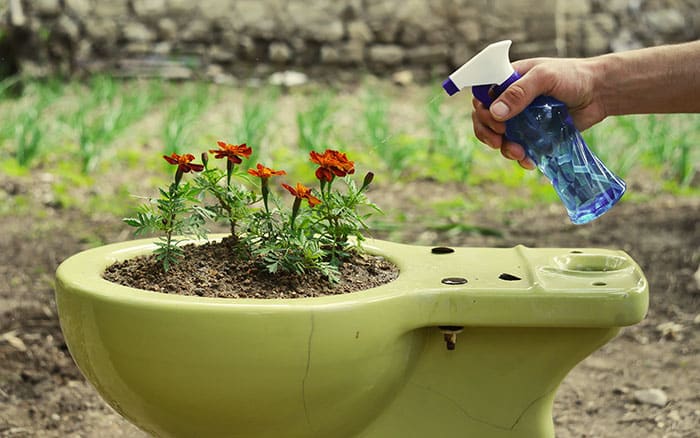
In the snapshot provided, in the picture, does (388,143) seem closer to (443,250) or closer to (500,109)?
(443,250)

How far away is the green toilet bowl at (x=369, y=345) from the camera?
140 cm

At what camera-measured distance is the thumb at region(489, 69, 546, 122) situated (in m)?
1.58

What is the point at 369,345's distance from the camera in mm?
1456

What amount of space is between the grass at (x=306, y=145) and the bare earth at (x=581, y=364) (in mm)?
247

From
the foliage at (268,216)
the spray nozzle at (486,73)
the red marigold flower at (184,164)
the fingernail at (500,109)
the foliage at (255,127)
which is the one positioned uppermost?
the spray nozzle at (486,73)

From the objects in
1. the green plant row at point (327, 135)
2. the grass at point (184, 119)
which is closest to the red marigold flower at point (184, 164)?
the grass at point (184, 119)

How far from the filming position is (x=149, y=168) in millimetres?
3957

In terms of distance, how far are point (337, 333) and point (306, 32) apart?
480 cm

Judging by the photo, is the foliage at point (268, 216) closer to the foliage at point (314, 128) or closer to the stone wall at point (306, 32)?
the foliage at point (314, 128)

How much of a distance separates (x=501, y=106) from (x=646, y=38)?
502 cm

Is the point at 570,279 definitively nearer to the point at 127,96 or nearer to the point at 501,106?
the point at 501,106

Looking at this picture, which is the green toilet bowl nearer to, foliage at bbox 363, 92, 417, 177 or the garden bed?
the garden bed

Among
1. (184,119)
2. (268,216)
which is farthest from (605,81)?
(184,119)

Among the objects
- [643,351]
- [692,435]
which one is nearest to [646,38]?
[643,351]
